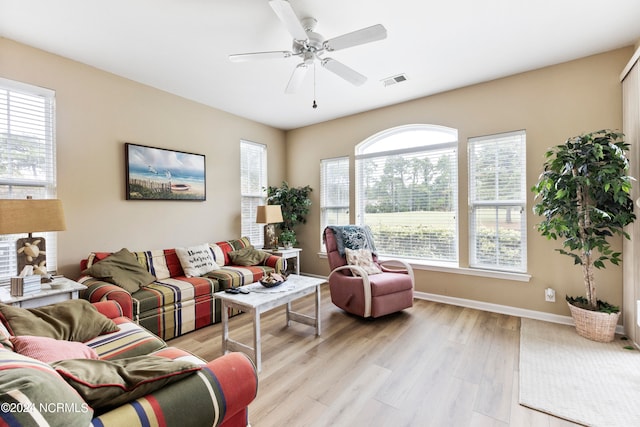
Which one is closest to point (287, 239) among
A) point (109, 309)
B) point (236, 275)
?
point (236, 275)

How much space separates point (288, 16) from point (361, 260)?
2.69m

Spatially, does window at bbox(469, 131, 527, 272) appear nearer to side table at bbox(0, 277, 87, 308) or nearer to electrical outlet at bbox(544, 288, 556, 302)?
A: electrical outlet at bbox(544, 288, 556, 302)

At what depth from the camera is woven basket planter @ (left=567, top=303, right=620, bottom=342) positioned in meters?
2.61

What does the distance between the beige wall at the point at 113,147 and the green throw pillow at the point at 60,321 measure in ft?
4.75

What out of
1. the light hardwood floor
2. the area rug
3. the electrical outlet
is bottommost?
the light hardwood floor

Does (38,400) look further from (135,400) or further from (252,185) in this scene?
(252,185)

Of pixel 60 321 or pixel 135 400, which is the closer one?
pixel 135 400

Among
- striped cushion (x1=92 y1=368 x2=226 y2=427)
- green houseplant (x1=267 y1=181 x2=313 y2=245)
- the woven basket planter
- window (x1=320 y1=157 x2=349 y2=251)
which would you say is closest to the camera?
striped cushion (x1=92 y1=368 x2=226 y2=427)

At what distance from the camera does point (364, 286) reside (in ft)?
10.5

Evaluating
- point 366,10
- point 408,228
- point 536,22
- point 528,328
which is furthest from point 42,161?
point 528,328

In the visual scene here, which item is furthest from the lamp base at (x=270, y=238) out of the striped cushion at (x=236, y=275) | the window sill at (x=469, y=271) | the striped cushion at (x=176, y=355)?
the striped cushion at (x=176, y=355)

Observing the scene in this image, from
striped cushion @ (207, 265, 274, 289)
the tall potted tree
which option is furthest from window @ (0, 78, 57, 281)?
the tall potted tree

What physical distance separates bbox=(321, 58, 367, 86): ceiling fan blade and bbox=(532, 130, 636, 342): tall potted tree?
2039 millimetres

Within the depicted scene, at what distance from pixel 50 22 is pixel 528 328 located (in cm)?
520
